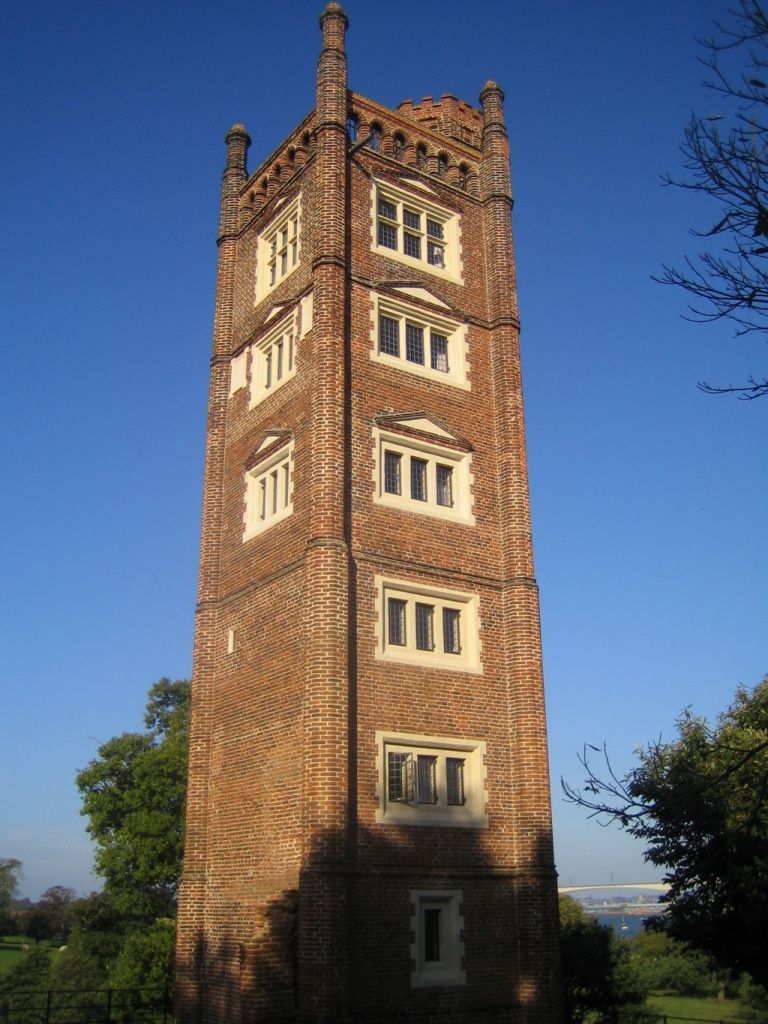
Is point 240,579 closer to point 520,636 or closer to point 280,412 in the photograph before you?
point 280,412

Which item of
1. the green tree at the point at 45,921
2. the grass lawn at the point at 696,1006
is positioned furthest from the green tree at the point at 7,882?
the grass lawn at the point at 696,1006

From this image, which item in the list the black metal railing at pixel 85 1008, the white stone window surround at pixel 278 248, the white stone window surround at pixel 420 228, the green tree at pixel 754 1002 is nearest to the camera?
the white stone window surround at pixel 420 228

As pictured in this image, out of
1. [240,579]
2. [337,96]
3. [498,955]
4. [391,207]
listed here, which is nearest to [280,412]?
[240,579]

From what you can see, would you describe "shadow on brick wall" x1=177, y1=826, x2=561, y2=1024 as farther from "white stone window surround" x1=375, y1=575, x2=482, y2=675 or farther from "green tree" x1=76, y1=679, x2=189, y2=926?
"green tree" x1=76, y1=679, x2=189, y2=926

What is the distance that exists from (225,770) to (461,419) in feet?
30.6

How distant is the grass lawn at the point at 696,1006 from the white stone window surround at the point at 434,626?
41.2 metres

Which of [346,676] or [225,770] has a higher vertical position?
[346,676]

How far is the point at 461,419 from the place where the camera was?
72.7ft

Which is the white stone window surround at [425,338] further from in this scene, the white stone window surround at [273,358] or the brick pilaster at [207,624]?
the brick pilaster at [207,624]

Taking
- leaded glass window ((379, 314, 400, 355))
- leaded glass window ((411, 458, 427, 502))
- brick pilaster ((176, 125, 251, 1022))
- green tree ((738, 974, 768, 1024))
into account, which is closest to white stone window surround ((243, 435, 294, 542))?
brick pilaster ((176, 125, 251, 1022))

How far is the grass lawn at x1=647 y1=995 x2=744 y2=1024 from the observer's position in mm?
54025

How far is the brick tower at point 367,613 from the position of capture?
55.3 ft

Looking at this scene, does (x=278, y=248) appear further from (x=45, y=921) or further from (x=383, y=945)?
(x=45, y=921)

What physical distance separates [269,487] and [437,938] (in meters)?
9.96
